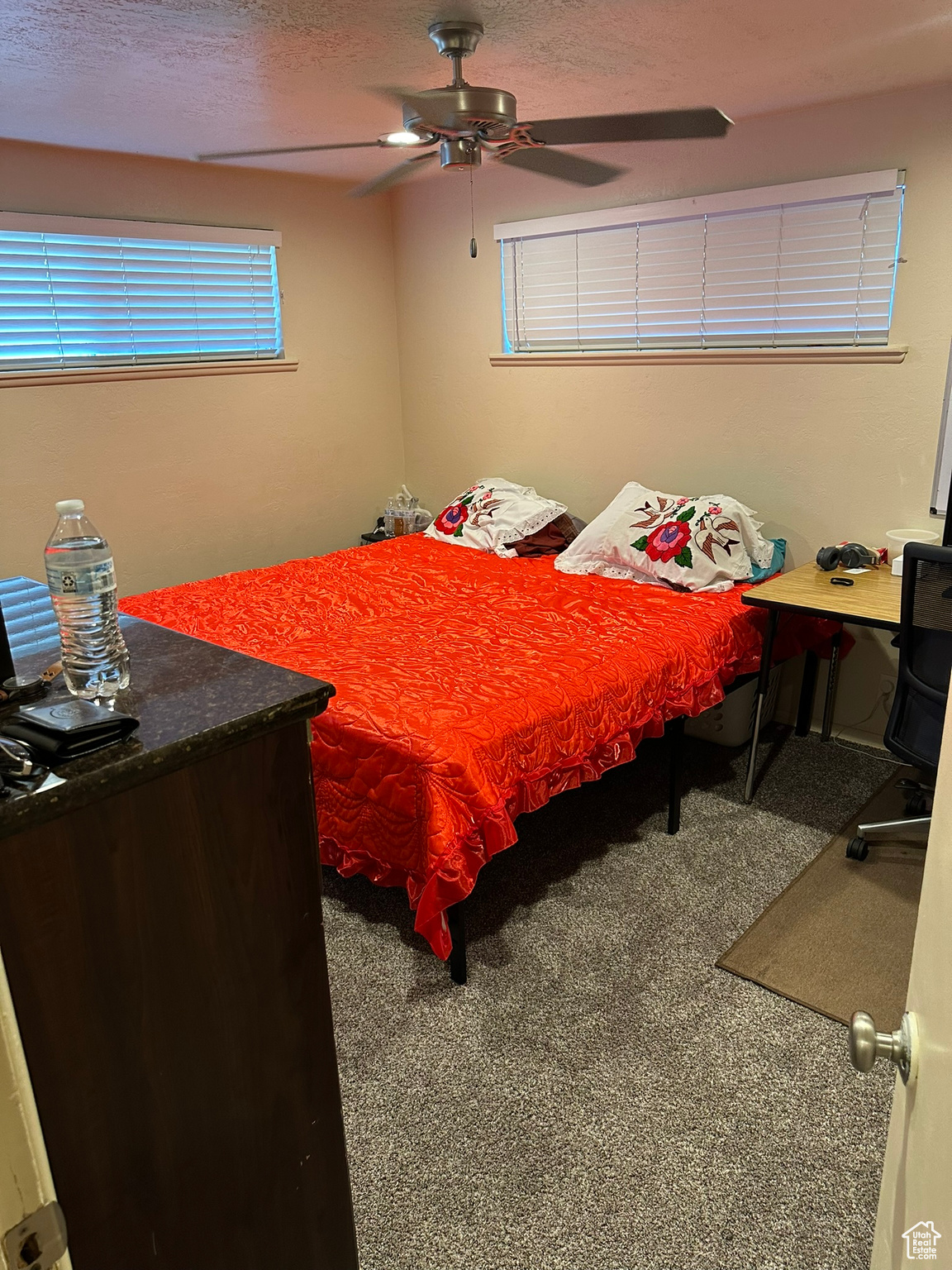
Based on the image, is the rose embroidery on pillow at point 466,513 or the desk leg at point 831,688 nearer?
the desk leg at point 831,688

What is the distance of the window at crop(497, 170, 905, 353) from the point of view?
3182 mm

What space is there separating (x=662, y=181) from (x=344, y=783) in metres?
2.82

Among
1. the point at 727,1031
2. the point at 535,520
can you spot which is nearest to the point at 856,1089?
the point at 727,1031

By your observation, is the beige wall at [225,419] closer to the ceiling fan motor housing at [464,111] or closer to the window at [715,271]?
the window at [715,271]

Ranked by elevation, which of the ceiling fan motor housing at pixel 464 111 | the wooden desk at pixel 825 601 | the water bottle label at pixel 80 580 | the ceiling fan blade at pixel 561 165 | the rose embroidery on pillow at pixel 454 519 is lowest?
the wooden desk at pixel 825 601

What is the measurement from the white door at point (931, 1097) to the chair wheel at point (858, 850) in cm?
189

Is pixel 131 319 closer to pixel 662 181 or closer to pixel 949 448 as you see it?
pixel 662 181

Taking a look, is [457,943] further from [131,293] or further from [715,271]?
[131,293]

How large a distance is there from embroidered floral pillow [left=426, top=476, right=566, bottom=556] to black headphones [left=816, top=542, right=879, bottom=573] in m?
1.25

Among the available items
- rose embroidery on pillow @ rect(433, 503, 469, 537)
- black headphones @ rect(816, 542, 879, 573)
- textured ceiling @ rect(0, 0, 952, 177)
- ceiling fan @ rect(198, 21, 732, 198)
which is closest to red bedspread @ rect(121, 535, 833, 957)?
black headphones @ rect(816, 542, 879, 573)

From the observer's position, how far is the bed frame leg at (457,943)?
2213 mm

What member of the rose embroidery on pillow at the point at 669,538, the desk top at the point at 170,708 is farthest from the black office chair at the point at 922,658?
the desk top at the point at 170,708

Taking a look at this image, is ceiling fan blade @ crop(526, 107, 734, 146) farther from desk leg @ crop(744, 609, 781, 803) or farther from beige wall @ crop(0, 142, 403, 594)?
beige wall @ crop(0, 142, 403, 594)

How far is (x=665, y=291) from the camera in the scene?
3760 millimetres
